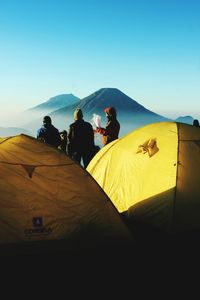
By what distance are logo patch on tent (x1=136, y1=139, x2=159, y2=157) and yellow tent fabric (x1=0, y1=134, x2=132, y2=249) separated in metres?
1.95

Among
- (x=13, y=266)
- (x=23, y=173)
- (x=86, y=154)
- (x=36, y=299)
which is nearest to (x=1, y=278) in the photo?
(x=13, y=266)

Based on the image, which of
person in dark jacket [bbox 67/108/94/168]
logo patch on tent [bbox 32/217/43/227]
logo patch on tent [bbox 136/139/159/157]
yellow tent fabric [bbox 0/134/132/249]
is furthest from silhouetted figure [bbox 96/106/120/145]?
logo patch on tent [bbox 32/217/43/227]

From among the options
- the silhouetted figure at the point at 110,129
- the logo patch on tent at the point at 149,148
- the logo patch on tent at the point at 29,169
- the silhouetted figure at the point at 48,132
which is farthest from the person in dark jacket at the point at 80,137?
the logo patch on tent at the point at 29,169

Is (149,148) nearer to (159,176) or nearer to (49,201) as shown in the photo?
(159,176)

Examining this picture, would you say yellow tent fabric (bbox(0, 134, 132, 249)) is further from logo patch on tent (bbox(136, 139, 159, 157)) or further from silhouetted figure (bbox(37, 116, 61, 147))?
silhouetted figure (bbox(37, 116, 61, 147))

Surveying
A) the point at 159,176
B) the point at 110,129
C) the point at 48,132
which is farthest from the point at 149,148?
the point at 48,132

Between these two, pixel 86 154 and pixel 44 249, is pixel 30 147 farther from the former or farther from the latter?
pixel 86 154

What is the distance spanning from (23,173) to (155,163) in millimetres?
2853

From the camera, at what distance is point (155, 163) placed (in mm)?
8117

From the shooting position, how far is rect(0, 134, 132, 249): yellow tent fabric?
6.14 m

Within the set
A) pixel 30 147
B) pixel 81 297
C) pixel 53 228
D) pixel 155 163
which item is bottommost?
pixel 81 297

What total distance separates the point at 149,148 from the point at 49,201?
109 inches

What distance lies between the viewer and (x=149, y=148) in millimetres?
8352

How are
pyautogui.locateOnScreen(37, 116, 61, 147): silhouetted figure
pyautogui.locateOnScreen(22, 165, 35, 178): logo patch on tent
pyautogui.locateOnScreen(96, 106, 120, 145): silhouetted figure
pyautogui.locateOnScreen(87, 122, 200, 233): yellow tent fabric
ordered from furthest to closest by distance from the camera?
pyautogui.locateOnScreen(96, 106, 120, 145): silhouetted figure → pyautogui.locateOnScreen(37, 116, 61, 147): silhouetted figure → pyautogui.locateOnScreen(87, 122, 200, 233): yellow tent fabric → pyautogui.locateOnScreen(22, 165, 35, 178): logo patch on tent
